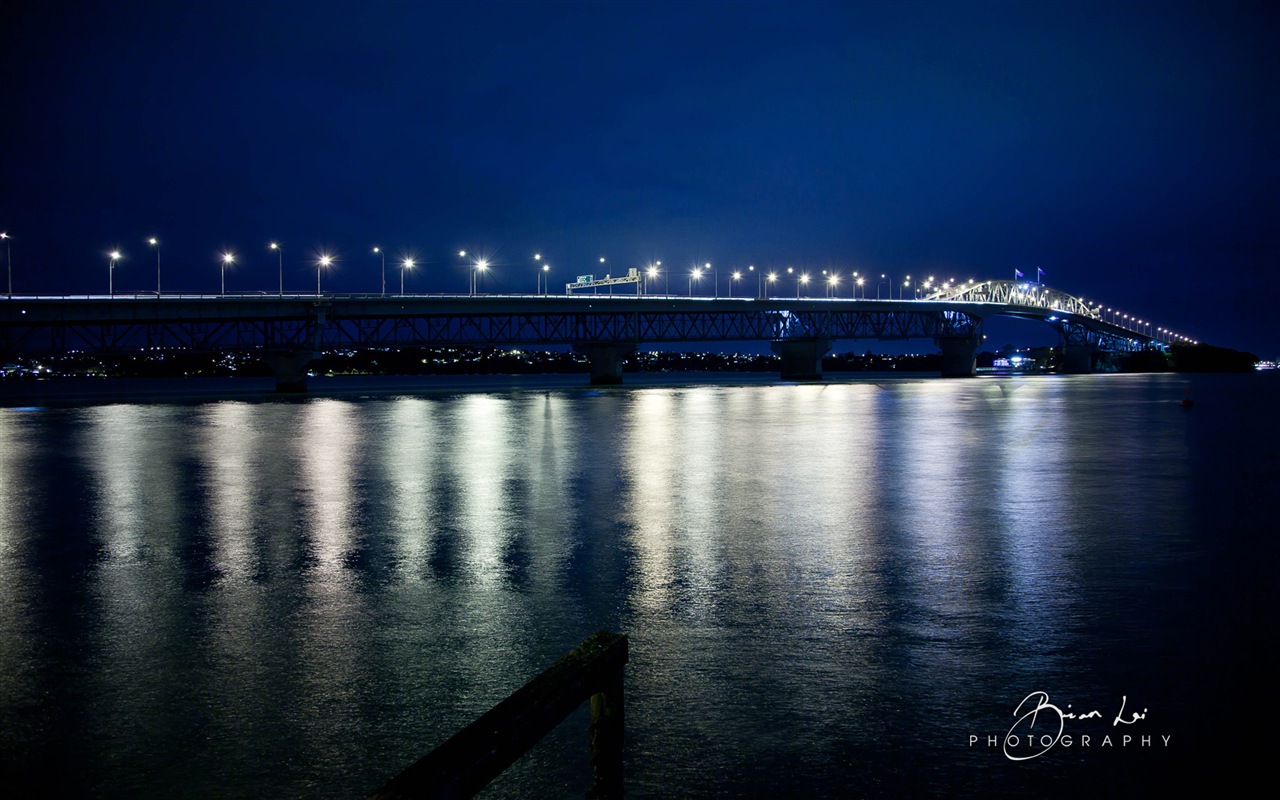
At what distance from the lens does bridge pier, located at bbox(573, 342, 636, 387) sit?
120 metres

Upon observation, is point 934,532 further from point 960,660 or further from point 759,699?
point 759,699

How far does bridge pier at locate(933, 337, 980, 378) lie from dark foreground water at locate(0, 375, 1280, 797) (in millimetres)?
151618

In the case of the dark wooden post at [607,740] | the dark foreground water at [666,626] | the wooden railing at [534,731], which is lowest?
the dark foreground water at [666,626]

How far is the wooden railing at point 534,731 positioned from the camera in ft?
9.52

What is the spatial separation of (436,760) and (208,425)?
43197 mm

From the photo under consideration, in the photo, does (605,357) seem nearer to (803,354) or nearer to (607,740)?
(803,354)

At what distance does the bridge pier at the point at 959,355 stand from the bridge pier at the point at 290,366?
114144 millimetres

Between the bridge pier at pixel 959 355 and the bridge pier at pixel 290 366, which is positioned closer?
the bridge pier at pixel 290 366

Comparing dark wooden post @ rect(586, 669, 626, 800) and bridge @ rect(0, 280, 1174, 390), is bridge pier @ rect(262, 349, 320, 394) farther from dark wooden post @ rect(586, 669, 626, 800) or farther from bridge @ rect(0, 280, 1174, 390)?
dark wooden post @ rect(586, 669, 626, 800)

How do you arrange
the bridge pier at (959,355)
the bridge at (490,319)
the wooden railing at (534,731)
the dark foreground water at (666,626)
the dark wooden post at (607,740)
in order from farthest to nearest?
the bridge pier at (959,355)
the bridge at (490,319)
the dark foreground water at (666,626)
the dark wooden post at (607,740)
the wooden railing at (534,731)

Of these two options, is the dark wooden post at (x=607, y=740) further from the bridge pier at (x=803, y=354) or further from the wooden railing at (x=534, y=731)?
the bridge pier at (x=803, y=354)

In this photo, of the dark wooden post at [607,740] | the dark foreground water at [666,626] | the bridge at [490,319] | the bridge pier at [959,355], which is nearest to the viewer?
the dark wooden post at [607,740]

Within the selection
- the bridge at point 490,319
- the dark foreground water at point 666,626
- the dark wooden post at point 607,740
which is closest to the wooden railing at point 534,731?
the dark wooden post at point 607,740

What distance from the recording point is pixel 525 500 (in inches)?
656
